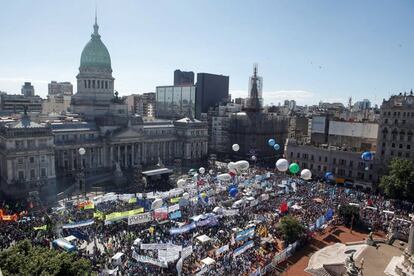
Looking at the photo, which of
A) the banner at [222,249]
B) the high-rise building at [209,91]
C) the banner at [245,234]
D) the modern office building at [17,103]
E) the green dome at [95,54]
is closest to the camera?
the banner at [222,249]

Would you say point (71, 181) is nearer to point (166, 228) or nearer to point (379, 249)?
point (166, 228)

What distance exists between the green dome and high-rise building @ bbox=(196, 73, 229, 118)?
5440 centimetres

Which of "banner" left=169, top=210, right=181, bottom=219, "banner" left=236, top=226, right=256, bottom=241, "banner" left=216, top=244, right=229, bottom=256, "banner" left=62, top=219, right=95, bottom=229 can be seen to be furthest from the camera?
"banner" left=169, top=210, right=181, bottom=219

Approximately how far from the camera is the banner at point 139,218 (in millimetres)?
42219

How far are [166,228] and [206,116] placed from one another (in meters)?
91.7

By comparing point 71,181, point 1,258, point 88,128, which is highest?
point 88,128

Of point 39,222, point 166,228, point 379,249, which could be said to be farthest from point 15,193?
point 379,249

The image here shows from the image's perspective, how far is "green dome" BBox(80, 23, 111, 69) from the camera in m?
100

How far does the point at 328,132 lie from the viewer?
98625 millimetres

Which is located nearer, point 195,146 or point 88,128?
point 88,128

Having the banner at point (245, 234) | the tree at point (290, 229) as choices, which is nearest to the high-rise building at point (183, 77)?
the banner at point (245, 234)

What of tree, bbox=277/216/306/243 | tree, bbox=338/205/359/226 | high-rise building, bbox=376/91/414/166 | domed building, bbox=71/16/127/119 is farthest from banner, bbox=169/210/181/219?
domed building, bbox=71/16/127/119

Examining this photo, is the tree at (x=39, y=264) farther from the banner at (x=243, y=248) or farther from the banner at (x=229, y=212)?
the banner at (x=229, y=212)

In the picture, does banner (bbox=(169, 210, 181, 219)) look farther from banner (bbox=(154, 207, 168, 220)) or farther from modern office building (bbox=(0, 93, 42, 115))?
modern office building (bbox=(0, 93, 42, 115))
